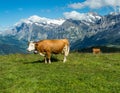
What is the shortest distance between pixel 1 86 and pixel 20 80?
2.12 m

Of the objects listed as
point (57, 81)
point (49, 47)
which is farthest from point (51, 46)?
point (57, 81)

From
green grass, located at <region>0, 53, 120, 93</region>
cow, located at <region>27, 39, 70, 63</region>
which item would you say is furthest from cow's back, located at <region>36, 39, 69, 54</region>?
green grass, located at <region>0, 53, 120, 93</region>

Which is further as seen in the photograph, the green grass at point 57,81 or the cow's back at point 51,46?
the cow's back at point 51,46

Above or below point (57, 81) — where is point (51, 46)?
above

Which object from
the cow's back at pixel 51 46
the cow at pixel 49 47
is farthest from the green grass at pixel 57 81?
the cow's back at pixel 51 46

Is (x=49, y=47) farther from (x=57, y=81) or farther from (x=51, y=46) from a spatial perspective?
(x=57, y=81)

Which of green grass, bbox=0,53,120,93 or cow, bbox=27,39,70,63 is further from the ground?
cow, bbox=27,39,70,63

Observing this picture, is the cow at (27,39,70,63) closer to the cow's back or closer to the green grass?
the cow's back

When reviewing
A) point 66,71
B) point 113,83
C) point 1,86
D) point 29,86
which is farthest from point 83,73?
point 1,86

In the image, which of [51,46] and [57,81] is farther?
[51,46]

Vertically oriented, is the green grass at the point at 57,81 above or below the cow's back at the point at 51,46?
below

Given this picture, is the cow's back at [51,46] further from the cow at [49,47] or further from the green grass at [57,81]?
the green grass at [57,81]

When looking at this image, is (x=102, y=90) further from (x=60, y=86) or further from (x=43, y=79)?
(x=43, y=79)

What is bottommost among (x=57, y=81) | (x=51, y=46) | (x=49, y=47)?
(x=57, y=81)
